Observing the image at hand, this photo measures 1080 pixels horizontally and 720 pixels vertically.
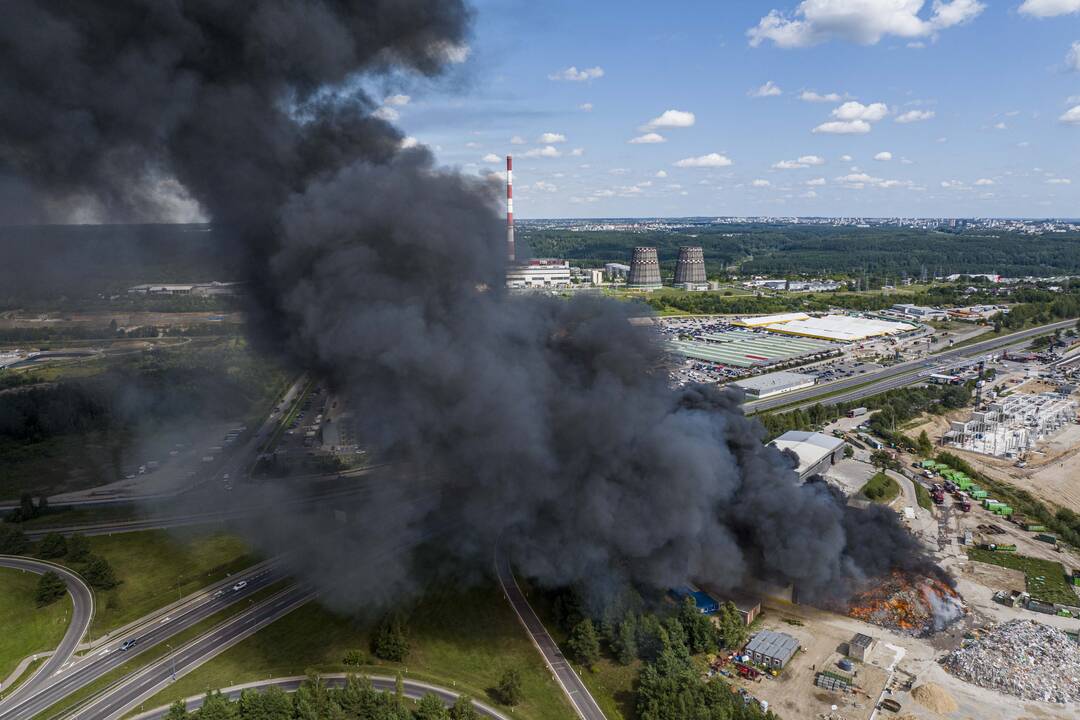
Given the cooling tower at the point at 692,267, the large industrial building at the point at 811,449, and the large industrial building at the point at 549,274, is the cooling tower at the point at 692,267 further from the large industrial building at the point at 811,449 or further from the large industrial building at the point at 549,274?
the large industrial building at the point at 811,449

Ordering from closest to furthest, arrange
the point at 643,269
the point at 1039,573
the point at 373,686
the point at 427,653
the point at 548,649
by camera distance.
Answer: the point at 373,686, the point at 427,653, the point at 548,649, the point at 1039,573, the point at 643,269

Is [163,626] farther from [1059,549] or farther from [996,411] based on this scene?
[996,411]

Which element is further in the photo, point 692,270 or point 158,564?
point 692,270

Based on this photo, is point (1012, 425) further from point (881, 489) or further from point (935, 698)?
point (935, 698)

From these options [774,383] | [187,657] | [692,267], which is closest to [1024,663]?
[187,657]

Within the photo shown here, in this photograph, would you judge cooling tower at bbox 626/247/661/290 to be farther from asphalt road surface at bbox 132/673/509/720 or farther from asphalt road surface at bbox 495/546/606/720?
asphalt road surface at bbox 132/673/509/720

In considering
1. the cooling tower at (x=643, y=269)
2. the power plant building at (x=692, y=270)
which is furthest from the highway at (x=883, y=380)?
the cooling tower at (x=643, y=269)
